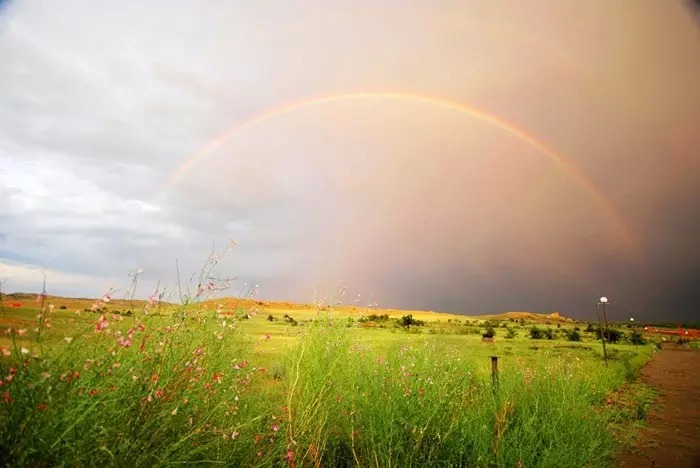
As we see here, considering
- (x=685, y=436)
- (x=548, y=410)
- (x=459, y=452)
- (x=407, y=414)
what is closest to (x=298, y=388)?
(x=407, y=414)

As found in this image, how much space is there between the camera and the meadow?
333cm

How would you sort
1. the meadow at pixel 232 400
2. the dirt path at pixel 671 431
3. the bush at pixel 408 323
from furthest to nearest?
1. the bush at pixel 408 323
2. the dirt path at pixel 671 431
3. the meadow at pixel 232 400

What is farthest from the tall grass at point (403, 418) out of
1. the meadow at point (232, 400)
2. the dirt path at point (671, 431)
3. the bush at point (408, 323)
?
the bush at point (408, 323)

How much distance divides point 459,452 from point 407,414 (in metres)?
0.99

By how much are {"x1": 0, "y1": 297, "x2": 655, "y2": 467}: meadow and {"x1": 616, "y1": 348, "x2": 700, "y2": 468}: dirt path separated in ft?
1.78

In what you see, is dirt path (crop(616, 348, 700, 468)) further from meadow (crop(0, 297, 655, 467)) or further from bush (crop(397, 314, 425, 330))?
bush (crop(397, 314, 425, 330))

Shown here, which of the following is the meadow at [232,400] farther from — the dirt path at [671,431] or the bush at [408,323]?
the bush at [408,323]

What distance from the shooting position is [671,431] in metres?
12.2

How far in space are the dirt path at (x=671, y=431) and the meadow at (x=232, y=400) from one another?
0.54 metres

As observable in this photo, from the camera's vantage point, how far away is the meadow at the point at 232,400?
333 cm

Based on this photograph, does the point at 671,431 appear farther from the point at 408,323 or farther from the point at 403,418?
the point at 408,323

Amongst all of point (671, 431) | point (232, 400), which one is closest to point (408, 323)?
point (671, 431)

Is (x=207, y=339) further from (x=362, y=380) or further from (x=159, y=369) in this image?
(x=362, y=380)

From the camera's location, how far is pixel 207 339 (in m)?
5.82
